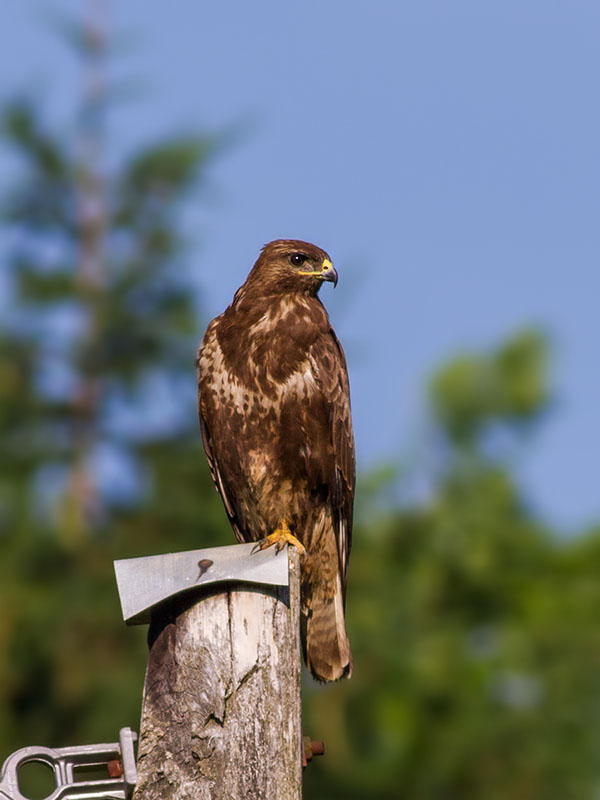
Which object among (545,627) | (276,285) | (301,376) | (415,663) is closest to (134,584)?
(301,376)

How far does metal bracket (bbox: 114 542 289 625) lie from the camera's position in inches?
137

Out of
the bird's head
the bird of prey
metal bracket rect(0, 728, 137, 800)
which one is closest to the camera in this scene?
metal bracket rect(0, 728, 137, 800)

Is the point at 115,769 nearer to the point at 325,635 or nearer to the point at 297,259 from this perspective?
the point at 325,635

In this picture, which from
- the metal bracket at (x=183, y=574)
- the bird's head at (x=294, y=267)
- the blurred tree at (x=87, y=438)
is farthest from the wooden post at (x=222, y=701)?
the blurred tree at (x=87, y=438)

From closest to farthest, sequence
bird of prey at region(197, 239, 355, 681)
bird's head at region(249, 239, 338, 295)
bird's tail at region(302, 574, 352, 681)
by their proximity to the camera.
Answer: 1. bird's tail at region(302, 574, 352, 681)
2. bird of prey at region(197, 239, 355, 681)
3. bird's head at region(249, 239, 338, 295)

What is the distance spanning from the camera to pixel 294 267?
587cm

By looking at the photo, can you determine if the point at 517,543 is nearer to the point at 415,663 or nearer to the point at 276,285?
the point at 415,663

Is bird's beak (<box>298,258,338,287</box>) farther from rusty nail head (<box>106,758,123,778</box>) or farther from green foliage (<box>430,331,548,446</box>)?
green foliage (<box>430,331,548,446</box>)

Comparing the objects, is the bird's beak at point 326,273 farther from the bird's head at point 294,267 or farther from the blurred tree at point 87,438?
the blurred tree at point 87,438

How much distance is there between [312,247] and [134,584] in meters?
2.64

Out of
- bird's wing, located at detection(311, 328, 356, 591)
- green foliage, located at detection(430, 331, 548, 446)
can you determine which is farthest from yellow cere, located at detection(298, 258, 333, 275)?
green foliage, located at detection(430, 331, 548, 446)

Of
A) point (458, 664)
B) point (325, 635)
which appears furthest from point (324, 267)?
point (458, 664)

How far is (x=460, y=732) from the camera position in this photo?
13.3 meters

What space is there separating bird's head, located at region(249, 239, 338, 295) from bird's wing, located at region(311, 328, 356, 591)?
0.27 meters
